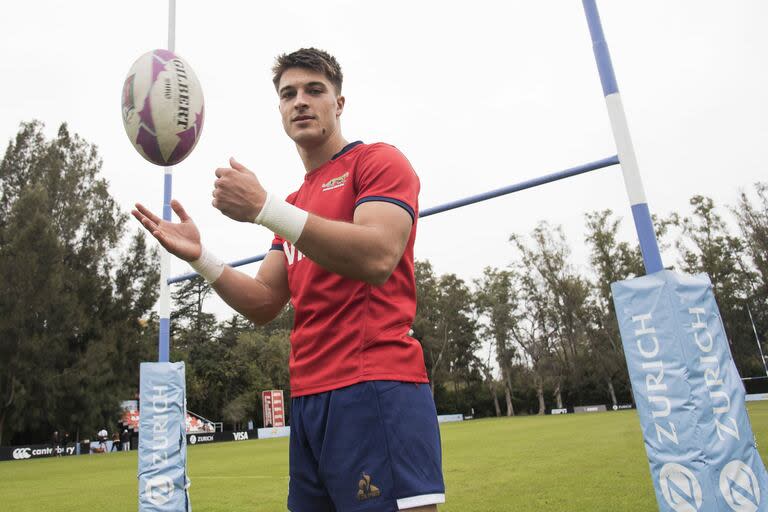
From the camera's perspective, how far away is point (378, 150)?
2082mm

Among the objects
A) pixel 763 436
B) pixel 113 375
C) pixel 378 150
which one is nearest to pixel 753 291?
pixel 763 436

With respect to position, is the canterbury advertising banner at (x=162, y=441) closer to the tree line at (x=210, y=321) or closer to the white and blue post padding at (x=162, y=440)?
the white and blue post padding at (x=162, y=440)

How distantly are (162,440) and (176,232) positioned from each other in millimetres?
5250

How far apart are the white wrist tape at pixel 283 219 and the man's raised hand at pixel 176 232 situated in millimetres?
570

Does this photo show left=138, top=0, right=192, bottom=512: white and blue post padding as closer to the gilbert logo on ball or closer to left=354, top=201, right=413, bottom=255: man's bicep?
the gilbert logo on ball

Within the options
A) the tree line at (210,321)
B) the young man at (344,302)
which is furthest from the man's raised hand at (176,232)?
the tree line at (210,321)

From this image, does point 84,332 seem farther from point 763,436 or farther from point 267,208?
point 267,208

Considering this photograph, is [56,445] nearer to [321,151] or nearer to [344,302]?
[321,151]

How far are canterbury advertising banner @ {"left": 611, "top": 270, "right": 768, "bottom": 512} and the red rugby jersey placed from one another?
98.3 inches

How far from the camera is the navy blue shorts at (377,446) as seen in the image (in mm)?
1714

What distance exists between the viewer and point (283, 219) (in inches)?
66.4

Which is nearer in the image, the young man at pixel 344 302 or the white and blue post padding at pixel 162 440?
the young man at pixel 344 302

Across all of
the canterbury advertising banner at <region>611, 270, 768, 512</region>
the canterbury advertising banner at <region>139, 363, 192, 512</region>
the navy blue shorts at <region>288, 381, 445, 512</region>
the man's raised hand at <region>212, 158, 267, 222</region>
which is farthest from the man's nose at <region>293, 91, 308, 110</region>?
the canterbury advertising banner at <region>139, 363, 192, 512</region>

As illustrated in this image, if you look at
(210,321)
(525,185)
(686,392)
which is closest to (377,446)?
(686,392)
